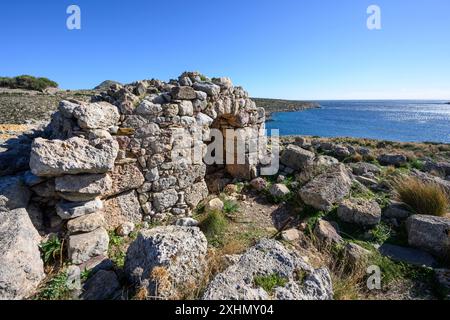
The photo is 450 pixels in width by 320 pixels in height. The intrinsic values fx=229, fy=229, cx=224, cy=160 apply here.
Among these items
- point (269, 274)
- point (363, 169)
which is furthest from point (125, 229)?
point (363, 169)

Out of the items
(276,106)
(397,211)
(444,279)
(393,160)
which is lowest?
(444,279)

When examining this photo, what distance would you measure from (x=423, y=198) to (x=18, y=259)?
22.1 feet

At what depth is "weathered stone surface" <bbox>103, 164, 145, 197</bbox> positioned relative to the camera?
411 centimetres

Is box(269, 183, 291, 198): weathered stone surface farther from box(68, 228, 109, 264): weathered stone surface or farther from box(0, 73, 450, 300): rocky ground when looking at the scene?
box(68, 228, 109, 264): weathered stone surface

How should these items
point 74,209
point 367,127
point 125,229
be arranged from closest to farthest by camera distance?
1. point 74,209
2. point 125,229
3. point 367,127

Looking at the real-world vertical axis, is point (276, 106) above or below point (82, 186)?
above

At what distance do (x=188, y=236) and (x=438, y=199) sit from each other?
506 cm

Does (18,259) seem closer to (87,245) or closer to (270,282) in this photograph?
(87,245)

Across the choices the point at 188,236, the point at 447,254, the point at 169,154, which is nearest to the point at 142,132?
the point at 169,154

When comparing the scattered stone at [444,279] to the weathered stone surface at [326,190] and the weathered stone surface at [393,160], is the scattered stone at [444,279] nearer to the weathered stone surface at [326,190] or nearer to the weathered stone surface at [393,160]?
the weathered stone surface at [326,190]

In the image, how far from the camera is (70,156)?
132 inches

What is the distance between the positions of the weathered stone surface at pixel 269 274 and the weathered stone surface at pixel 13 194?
3.14 metres

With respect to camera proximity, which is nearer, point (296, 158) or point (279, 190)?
point (279, 190)

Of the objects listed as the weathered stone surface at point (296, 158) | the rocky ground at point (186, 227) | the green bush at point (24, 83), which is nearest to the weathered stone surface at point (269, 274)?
the rocky ground at point (186, 227)
